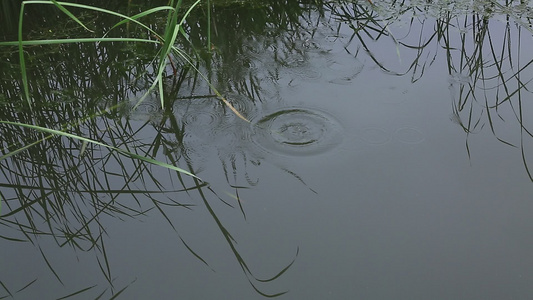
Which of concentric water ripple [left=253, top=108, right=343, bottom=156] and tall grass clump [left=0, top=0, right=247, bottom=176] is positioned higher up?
tall grass clump [left=0, top=0, right=247, bottom=176]

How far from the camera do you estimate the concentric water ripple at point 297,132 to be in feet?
6.10

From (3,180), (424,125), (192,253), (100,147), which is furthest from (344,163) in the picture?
(3,180)

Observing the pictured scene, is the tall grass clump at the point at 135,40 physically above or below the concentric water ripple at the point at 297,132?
above

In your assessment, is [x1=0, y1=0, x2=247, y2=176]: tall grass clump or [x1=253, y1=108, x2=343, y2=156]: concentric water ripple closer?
[x1=0, y1=0, x2=247, y2=176]: tall grass clump

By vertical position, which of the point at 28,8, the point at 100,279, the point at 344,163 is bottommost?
the point at 100,279

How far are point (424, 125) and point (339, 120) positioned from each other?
0.23 m

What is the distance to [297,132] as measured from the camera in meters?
1.92

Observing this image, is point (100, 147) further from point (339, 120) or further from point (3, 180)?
point (339, 120)

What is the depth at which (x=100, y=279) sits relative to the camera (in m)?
1.50

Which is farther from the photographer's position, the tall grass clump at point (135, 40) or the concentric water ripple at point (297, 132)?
the concentric water ripple at point (297, 132)

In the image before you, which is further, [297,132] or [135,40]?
[297,132]

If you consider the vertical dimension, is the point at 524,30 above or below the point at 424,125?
above

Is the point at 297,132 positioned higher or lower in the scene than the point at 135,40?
lower

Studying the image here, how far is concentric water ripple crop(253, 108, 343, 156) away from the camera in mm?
1858
